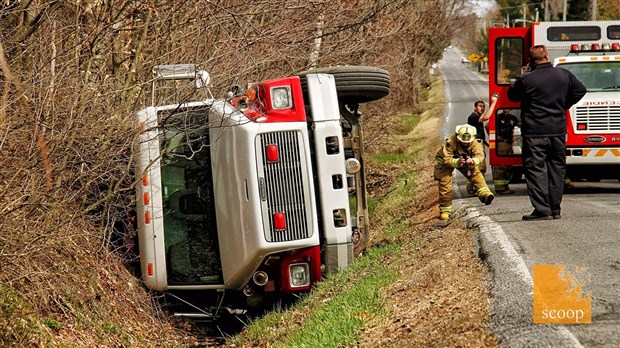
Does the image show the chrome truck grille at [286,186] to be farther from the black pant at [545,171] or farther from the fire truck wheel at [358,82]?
the black pant at [545,171]

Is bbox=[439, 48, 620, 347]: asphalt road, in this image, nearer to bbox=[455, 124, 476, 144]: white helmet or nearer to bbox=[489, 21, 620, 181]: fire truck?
bbox=[489, 21, 620, 181]: fire truck

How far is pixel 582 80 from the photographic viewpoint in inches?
635

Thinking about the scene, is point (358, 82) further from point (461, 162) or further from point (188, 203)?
point (188, 203)

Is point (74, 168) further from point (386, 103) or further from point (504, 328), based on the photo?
point (386, 103)

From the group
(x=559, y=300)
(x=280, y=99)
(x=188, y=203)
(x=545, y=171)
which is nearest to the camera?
(x=559, y=300)

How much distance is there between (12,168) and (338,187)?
325cm

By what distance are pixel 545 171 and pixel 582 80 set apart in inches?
192

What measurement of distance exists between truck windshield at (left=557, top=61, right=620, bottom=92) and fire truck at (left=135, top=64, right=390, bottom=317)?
525 cm

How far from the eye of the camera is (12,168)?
9695 mm

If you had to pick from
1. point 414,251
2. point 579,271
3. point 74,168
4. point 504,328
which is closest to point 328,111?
point 414,251

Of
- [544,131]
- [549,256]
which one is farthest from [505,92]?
[549,256]

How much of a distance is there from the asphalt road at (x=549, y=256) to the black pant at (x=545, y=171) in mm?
246

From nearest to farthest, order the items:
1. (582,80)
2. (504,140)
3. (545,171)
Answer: (545,171) < (504,140) < (582,80)

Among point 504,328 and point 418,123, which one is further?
point 418,123
